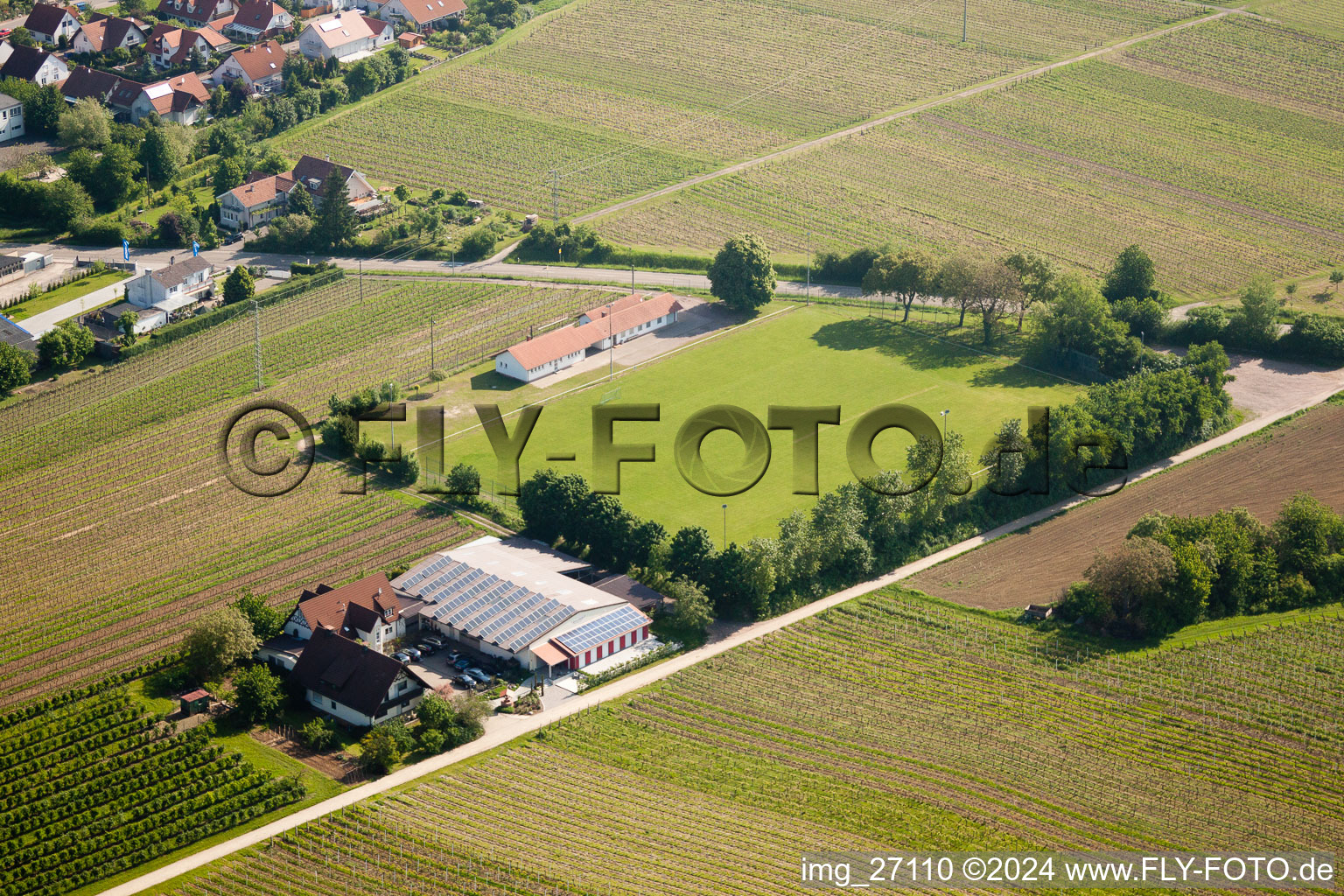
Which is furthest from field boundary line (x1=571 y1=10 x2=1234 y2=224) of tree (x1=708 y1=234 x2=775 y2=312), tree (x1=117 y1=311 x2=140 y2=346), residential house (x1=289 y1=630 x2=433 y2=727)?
residential house (x1=289 y1=630 x2=433 y2=727)

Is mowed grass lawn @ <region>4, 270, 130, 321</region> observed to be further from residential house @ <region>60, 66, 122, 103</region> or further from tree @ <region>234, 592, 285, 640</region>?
tree @ <region>234, 592, 285, 640</region>

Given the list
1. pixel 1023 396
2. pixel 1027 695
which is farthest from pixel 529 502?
pixel 1023 396

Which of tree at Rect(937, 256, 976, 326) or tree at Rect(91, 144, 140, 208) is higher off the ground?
tree at Rect(91, 144, 140, 208)

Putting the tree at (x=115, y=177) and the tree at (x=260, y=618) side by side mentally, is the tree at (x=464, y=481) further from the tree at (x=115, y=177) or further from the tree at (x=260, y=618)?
the tree at (x=115, y=177)

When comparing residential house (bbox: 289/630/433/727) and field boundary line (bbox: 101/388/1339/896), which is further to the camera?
residential house (bbox: 289/630/433/727)

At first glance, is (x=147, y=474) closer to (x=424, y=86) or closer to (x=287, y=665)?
(x=287, y=665)

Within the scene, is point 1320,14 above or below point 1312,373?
above

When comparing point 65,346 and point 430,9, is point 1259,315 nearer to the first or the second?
point 65,346
